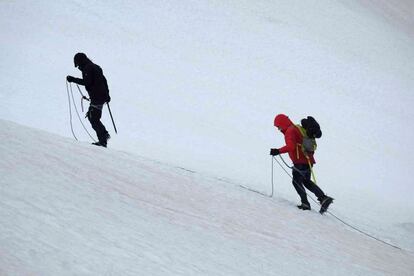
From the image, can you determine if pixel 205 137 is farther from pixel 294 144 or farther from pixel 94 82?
pixel 294 144

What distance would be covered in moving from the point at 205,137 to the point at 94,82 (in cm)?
674

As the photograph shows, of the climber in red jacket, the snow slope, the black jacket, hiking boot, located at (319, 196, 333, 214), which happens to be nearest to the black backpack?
the climber in red jacket

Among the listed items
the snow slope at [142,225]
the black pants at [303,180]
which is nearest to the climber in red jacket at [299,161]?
the black pants at [303,180]

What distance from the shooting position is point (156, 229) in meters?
3.90

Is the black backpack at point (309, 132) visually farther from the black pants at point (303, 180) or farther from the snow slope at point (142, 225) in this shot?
the snow slope at point (142, 225)

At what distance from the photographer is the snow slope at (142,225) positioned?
120 inches

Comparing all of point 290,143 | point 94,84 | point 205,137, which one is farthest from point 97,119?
point 205,137

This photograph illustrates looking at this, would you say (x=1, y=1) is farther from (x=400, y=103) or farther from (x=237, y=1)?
(x=400, y=103)

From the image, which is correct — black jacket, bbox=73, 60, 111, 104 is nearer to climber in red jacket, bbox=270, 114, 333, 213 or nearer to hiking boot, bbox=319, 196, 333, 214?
climber in red jacket, bbox=270, 114, 333, 213

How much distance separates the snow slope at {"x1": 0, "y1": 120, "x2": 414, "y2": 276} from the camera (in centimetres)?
305

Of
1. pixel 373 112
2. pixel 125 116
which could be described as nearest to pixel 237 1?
pixel 373 112

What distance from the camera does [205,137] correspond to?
13.5 meters

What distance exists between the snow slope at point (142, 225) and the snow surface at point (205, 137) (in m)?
0.02

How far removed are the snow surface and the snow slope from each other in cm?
2
